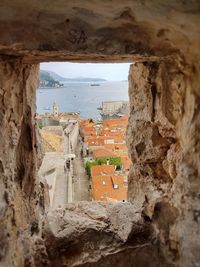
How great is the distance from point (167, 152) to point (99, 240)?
994 millimetres

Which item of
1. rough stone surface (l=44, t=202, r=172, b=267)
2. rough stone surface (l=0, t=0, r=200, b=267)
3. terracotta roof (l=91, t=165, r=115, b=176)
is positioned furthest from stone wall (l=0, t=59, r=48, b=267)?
terracotta roof (l=91, t=165, r=115, b=176)

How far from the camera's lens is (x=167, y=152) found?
3.17 meters

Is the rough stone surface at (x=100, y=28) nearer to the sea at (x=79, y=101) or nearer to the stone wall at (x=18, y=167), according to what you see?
the stone wall at (x=18, y=167)

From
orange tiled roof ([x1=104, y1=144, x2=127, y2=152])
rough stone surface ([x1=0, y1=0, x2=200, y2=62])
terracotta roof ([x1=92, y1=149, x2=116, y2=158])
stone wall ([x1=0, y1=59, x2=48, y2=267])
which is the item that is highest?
rough stone surface ([x1=0, y1=0, x2=200, y2=62])

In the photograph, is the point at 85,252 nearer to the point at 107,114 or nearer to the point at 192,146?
the point at 192,146

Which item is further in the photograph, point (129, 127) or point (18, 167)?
point (129, 127)

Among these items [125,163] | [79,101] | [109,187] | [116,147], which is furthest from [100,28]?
[79,101]

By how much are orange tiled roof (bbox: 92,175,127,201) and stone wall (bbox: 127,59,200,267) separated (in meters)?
5.89

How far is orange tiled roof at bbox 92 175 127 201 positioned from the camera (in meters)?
9.68

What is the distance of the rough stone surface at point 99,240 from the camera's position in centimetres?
306

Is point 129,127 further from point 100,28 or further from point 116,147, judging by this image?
point 116,147

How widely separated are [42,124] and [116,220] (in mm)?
20323

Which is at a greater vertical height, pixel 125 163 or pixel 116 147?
pixel 116 147

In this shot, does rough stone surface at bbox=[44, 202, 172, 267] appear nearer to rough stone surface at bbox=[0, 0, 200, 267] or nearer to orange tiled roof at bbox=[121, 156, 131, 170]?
rough stone surface at bbox=[0, 0, 200, 267]
